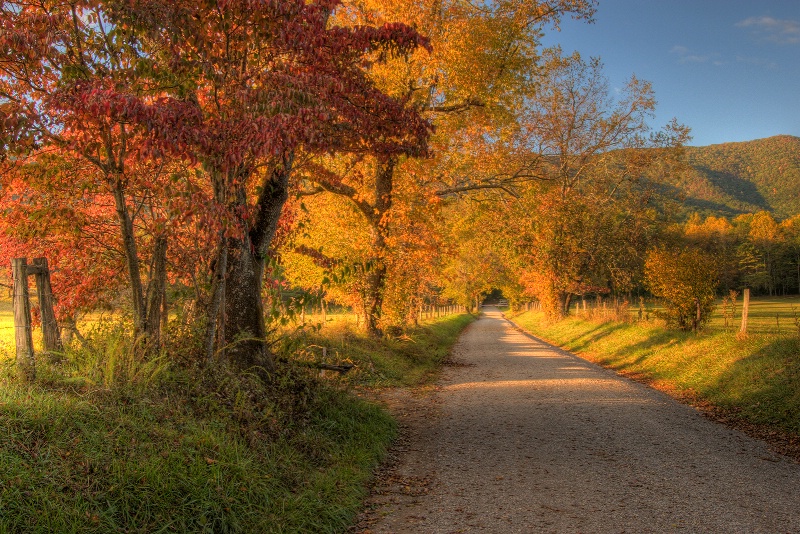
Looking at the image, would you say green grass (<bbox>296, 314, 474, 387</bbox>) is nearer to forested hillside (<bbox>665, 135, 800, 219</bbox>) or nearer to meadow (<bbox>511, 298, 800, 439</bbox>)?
meadow (<bbox>511, 298, 800, 439</bbox>)

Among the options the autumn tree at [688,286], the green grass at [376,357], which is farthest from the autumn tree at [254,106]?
the autumn tree at [688,286]

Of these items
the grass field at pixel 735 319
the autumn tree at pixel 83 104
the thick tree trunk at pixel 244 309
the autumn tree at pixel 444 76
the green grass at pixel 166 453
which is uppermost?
the autumn tree at pixel 444 76

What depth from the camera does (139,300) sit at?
22.1 ft

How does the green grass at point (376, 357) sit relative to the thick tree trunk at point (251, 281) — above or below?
below

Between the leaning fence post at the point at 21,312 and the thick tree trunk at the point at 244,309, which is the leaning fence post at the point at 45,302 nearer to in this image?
the leaning fence post at the point at 21,312

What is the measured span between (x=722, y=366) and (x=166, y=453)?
12.7 meters

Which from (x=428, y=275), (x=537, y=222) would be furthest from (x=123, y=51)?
(x=537, y=222)

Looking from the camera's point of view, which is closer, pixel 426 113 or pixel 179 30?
pixel 179 30

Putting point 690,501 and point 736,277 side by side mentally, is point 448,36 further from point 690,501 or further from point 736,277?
point 736,277

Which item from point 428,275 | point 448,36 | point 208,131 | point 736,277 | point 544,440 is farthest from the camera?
point 736,277

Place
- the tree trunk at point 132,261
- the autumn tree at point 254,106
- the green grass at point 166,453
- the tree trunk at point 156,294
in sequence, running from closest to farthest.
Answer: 1. the green grass at point 166,453
2. the autumn tree at point 254,106
3. the tree trunk at point 132,261
4. the tree trunk at point 156,294

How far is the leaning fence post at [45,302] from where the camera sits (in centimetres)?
592

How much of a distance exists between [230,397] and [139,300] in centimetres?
158

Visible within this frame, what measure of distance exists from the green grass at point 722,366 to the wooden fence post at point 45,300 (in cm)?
1009
